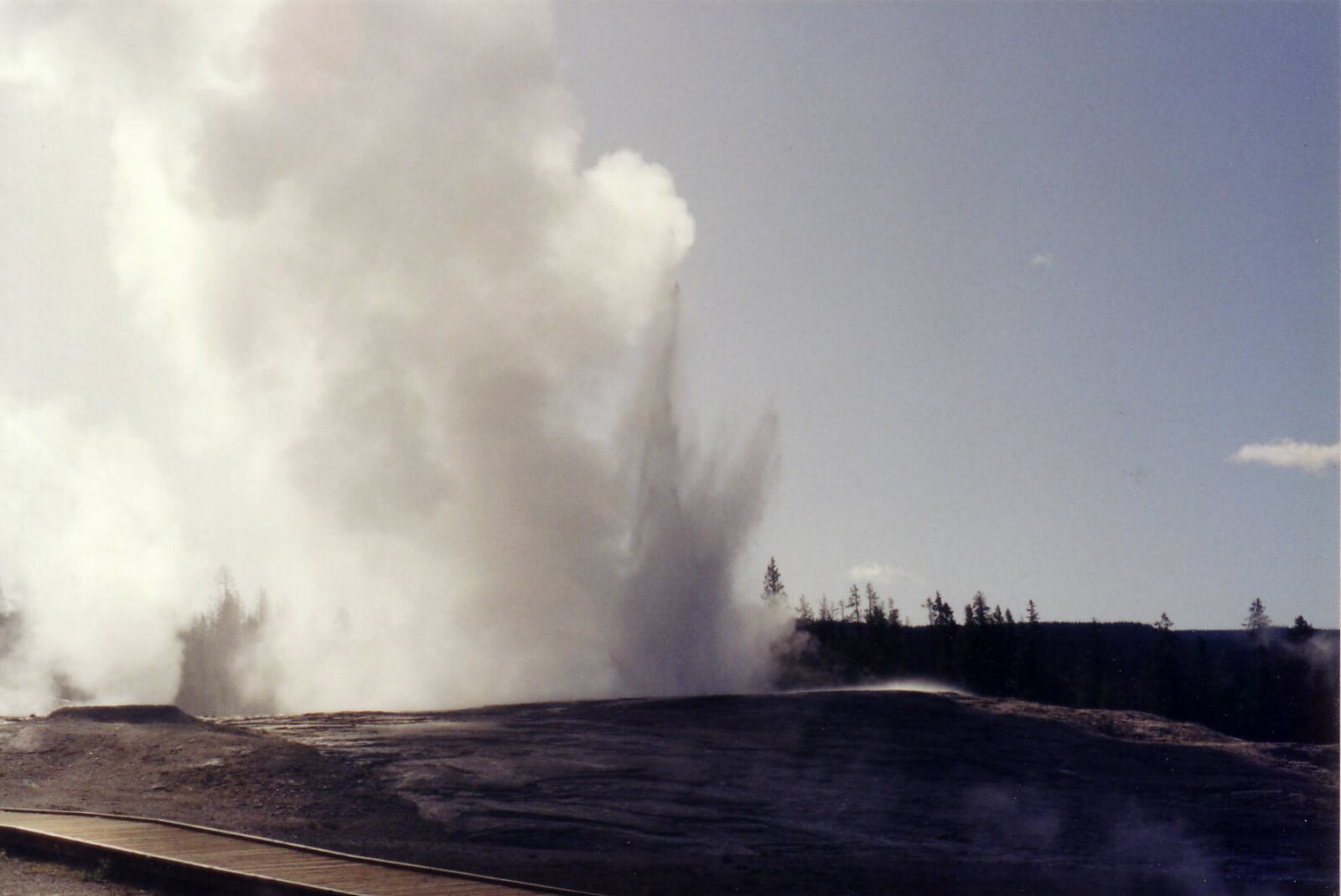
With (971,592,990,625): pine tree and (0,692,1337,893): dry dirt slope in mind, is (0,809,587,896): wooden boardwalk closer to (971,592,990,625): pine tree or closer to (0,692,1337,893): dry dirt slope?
(0,692,1337,893): dry dirt slope

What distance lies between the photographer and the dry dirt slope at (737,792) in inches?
500

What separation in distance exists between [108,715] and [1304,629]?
85.9 metres

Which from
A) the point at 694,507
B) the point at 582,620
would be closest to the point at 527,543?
the point at 582,620

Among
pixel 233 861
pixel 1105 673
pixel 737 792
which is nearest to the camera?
pixel 233 861

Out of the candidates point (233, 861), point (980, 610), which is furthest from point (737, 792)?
point (980, 610)

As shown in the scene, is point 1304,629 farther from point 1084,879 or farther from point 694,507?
point 1084,879

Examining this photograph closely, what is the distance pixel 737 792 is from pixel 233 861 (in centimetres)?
895

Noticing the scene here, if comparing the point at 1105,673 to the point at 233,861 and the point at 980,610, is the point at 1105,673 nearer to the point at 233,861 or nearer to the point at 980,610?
the point at 980,610

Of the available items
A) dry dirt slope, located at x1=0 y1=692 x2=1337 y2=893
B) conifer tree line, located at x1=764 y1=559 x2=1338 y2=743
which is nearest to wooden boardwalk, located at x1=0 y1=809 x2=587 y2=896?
dry dirt slope, located at x1=0 y1=692 x2=1337 y2=893

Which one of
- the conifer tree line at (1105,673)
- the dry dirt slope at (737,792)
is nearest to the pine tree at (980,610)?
the conifer tree line at (1105,673)

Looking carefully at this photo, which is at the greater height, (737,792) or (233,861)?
(233,861)

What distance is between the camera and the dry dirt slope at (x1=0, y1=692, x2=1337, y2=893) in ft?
41.6

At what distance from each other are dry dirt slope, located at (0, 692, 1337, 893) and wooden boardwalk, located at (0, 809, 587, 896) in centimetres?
209

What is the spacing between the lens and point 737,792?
52.6 ft
